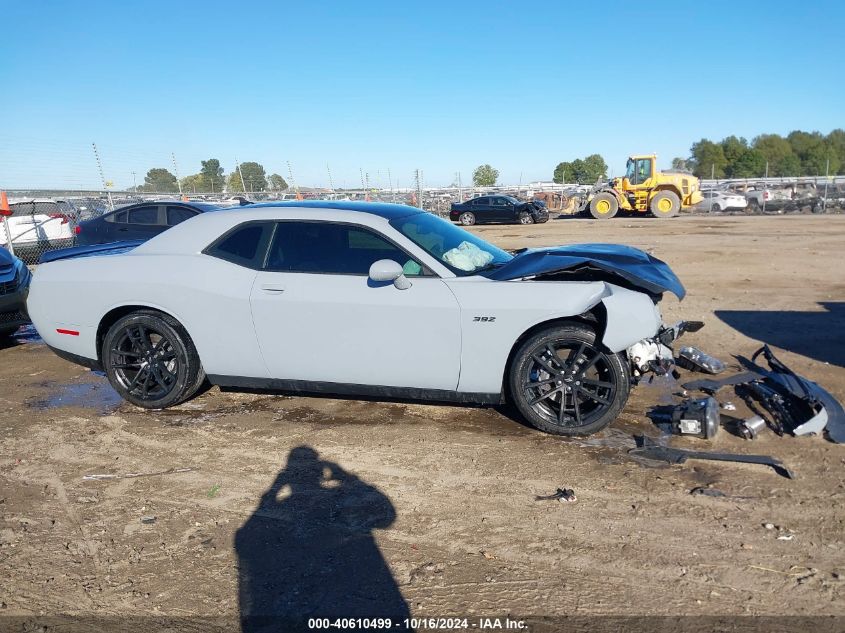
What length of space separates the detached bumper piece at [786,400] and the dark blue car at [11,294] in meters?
7.32

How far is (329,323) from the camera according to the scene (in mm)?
4398

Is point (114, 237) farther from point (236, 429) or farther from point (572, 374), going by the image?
point (572, 374)

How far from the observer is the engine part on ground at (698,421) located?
4.13 meters

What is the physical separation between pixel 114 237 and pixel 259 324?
28.0 ft

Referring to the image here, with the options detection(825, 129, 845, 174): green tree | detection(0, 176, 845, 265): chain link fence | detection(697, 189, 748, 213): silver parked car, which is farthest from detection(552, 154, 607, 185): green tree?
detection(697, 189, 748, 213): silver parked car

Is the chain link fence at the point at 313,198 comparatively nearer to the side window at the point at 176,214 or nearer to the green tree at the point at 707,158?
the side window at the point at 176,214

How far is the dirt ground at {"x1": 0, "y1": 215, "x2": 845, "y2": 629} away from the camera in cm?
267

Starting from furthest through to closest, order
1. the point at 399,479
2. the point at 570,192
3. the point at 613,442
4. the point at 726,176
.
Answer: the point at 726,176 → the point at 570,192 → the point at 613,442 → the point at 399,479

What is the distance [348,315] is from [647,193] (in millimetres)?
26802

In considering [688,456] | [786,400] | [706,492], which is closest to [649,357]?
[688,456]

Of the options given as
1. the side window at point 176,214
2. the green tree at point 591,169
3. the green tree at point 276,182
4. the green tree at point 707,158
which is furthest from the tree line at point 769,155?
the side window at point 176,214

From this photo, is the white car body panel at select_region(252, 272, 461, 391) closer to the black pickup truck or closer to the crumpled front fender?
the crumpled front fender

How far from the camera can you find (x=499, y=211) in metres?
28.5

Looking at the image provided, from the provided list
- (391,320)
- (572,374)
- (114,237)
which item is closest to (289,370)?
(391,320)
